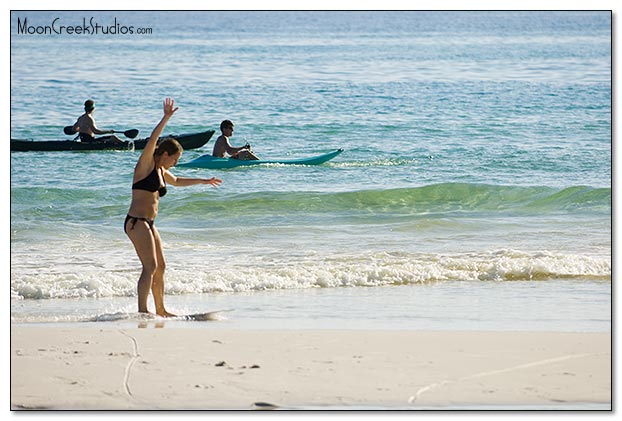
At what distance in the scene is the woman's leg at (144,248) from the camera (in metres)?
4.65

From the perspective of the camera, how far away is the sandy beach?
Answer: 3.58 m

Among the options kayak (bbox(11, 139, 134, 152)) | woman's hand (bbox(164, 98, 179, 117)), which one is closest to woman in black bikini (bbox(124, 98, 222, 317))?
woman's hand (bbox(164, 98, 179, 117))

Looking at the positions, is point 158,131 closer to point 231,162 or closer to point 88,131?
point 231,162

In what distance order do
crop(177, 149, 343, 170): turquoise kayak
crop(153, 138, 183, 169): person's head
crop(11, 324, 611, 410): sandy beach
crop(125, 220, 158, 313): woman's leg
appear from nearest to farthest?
1. crop(11, 324, 611, 410): sandy beach
2. crop(153, 138, 183, 169): person's head
3. crop(125, 220, 158, 313): woman's leg
4. crop(177, 149, 343, 170): turquoise kayak

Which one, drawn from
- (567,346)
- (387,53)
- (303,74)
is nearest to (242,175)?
(303,74)

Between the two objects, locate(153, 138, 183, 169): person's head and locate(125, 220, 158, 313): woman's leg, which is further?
locate(125, 220, 158, 313): woman's leg

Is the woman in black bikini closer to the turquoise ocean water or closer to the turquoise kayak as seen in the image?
the turquoise ocean water

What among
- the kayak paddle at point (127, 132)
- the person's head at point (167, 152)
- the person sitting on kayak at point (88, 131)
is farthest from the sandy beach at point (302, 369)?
the person sitting on kayak at point (88, 131)

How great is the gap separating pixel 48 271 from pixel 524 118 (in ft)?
28.8

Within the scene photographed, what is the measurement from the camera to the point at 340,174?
11180 mm

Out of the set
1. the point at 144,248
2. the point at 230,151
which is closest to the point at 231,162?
the point at 230,151

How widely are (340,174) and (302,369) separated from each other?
7348mm

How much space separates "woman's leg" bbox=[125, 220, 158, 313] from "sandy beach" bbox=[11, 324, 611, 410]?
23 cm

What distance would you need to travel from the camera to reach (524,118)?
45.2ft
